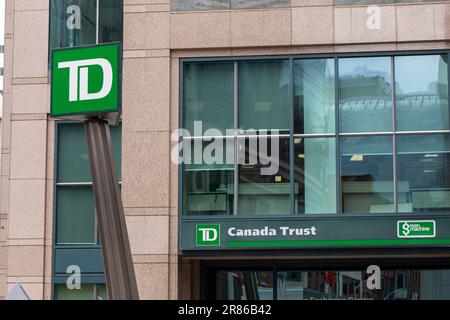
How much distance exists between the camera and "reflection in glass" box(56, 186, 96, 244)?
54.0 feet

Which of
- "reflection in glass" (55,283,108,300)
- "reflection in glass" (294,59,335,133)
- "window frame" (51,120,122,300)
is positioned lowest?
"reflection in glass" (55,283,108,300)

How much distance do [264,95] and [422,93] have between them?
2.82 meters

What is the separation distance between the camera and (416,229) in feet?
48.8

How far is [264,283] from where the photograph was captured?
16.8 meters

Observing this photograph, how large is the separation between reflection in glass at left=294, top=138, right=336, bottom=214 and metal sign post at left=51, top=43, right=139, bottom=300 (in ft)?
24.4

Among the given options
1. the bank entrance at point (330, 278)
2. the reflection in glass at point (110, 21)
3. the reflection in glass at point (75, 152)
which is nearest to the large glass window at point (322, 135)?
the bank entrance at point (330, 278)

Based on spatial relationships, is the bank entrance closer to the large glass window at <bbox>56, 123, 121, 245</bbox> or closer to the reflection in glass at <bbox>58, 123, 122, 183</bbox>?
the large glass window at <bbox>56, 123, 121, 245</bbox>

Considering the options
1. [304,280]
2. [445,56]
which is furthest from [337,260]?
[445,56]

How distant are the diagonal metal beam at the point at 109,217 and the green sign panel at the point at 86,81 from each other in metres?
0.25

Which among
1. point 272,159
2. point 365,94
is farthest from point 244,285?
point 365,94

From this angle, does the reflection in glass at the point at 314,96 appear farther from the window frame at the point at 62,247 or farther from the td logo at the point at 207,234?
the window frame at the point at 62,247

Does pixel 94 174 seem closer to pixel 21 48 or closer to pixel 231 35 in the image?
pixel 231 35

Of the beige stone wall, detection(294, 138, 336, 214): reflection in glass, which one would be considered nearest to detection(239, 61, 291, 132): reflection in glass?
detection(294, 138, 336, 214): reflection in glass

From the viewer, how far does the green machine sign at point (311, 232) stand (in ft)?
48.8
